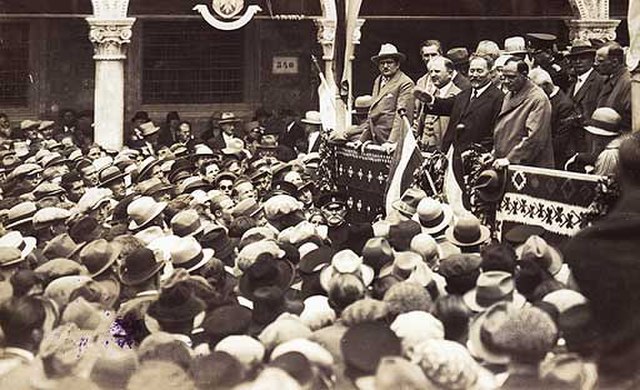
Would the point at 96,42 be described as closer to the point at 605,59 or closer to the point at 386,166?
the point at 386,166

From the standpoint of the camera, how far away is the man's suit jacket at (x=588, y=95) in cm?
599

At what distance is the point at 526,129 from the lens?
5969mm

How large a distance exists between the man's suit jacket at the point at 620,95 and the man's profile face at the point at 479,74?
0.80m

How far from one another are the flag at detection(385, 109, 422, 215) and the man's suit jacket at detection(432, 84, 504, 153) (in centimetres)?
33

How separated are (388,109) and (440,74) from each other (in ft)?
1.31

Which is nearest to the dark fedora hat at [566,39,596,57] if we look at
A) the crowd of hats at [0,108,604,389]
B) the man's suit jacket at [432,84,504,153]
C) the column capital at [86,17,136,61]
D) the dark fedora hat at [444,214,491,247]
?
the man's suit jacket at [432,84,504,153]

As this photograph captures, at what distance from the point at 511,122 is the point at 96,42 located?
3.95 m

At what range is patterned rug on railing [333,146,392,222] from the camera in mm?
6332

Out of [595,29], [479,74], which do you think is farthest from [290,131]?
[595,29]

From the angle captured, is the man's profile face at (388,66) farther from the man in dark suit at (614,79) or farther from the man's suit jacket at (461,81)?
the man in dark suit at (614,79)

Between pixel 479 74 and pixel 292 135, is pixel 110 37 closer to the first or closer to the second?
pixel 292 135

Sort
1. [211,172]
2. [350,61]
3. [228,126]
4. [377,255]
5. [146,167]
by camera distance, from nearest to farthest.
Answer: [377,255] → [350,61] → [146,167] → [211,172] → [228,126]

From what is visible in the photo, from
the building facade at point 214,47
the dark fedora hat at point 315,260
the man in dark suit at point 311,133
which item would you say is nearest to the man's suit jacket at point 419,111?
the building facade at point 214,47

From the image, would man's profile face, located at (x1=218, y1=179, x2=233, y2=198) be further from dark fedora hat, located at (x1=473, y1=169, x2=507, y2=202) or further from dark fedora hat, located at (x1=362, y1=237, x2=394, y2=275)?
dark fedora hat, located at (x1=362, y1=237, x2=394, y2=275)
